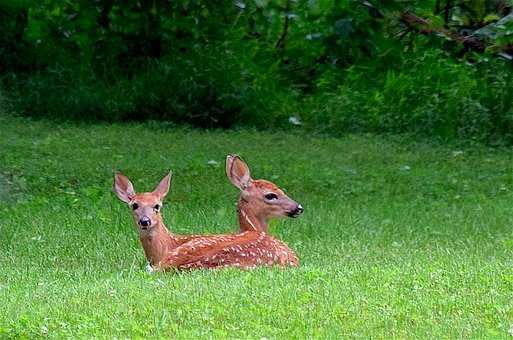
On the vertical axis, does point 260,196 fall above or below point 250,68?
above

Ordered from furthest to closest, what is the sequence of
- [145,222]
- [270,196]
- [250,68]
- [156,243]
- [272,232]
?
1. [250,68]
2. [272,232]
3. [270,196]
4. [156,243]
5. [145,222]

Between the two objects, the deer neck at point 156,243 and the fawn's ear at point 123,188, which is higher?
the fawn's ear at point 123,188

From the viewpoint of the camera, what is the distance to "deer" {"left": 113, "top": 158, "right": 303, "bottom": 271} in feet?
28.7

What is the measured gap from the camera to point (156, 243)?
9.07 meters

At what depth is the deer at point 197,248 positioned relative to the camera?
873cm

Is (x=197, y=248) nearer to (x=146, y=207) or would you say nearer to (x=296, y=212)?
(x=146, y=207)

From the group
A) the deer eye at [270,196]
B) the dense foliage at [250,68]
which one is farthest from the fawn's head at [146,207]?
the dense foliage at [250,68]

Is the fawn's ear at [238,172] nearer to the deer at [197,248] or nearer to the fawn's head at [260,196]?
the fawn's head at [260,196]

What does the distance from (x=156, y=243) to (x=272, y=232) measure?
1.86 m

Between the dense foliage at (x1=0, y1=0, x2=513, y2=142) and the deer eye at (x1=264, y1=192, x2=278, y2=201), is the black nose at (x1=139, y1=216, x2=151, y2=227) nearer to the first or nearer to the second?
the deer eye at (x1=264, y1=192, x2=278, y2=201)

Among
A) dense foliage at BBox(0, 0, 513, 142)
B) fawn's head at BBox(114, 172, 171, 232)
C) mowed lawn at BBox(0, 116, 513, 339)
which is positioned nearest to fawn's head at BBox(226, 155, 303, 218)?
mowed lawn at BBox(0, 116, 513, 339)

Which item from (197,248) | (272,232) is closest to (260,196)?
(272,232)

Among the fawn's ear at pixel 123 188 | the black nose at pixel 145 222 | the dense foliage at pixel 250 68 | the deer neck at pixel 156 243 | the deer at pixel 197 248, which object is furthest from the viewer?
the dense foliage at pixel 250 68

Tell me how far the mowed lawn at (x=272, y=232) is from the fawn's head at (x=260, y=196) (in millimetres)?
345
